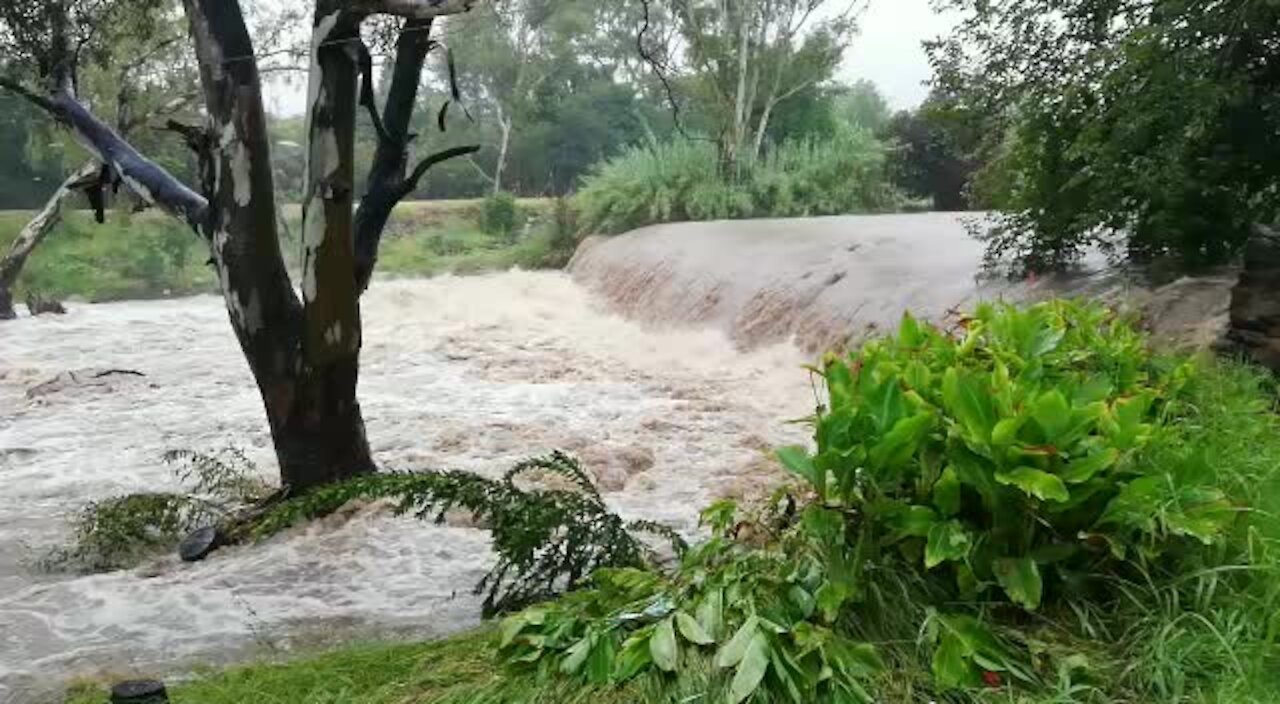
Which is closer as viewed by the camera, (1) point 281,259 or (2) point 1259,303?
(2) point 1259,303

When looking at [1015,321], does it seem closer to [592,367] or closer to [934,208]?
[592,367]

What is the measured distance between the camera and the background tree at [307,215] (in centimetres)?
511

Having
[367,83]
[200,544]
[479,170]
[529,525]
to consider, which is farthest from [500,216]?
[529,525]

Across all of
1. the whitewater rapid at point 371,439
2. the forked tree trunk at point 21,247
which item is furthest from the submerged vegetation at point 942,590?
the forked tree trunk at point 21,247

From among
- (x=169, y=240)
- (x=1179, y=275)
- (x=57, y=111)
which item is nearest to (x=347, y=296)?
(x=57, y=111)

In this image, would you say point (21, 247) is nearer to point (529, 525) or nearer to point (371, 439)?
point (371, 439)

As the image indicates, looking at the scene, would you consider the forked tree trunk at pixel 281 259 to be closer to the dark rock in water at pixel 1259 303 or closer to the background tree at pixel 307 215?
the background tree at pixel 307 215

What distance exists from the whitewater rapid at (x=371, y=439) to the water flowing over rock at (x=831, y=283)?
36 centimetres

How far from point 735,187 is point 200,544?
13.8m

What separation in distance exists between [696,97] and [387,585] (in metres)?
16.4

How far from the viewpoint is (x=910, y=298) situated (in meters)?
7.86

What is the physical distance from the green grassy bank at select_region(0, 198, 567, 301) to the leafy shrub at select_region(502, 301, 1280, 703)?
16.4 meters

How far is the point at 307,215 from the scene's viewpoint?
516cm

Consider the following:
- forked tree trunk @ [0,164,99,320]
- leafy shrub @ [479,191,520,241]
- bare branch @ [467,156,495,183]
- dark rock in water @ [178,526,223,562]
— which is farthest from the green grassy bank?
dark rock in water @ [178,526,223,562]
